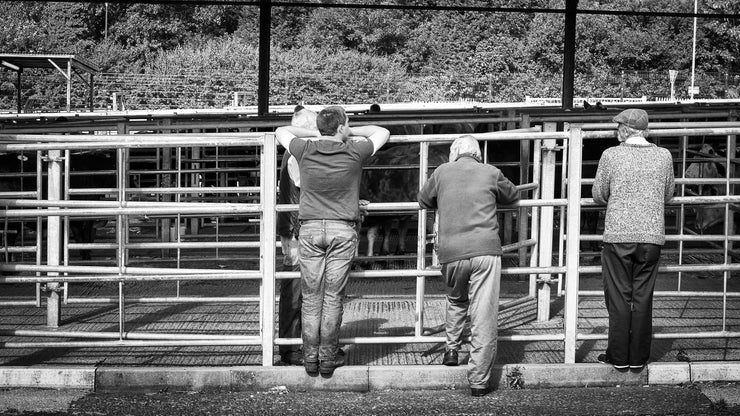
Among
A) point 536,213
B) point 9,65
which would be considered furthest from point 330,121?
point 9,65

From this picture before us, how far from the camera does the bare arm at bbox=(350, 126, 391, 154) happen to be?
7.02 metres

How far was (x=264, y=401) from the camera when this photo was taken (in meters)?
6.77

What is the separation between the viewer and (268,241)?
281 inches

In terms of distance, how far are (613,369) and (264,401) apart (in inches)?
99.7

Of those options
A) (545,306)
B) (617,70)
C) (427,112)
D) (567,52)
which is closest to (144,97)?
(617,70)

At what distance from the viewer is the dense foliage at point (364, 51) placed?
125 ft

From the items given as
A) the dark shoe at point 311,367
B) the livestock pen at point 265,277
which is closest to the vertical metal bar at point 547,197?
the livestock pen at point 265,277

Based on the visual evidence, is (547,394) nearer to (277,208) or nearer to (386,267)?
(277,208)

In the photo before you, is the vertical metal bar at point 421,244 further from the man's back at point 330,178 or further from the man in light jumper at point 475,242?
the man's back at point 330,178

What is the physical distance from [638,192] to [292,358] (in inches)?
112

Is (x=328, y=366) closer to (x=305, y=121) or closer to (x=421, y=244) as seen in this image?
(x=421, y=244)

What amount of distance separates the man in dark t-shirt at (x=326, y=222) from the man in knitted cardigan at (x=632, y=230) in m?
1.75

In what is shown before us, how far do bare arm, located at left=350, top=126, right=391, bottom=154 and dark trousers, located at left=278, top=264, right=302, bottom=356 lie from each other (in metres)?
1.14

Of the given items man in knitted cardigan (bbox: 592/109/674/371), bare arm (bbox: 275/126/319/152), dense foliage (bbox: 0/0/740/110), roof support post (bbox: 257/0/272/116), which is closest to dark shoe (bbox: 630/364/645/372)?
man in knitted cardigan (bbox: 592/109/674/371)
